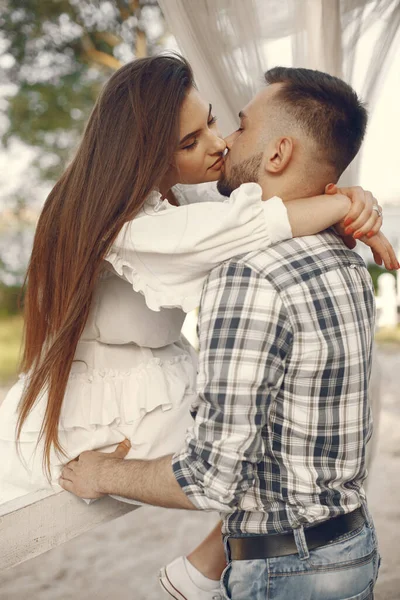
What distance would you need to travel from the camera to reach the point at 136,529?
13.5 feet

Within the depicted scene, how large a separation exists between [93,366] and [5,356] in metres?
7.06

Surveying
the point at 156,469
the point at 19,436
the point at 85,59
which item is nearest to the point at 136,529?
the point at 19,436

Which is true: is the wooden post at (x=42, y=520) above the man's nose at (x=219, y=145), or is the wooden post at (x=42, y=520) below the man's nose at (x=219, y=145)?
below

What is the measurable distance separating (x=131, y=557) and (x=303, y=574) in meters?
2.46

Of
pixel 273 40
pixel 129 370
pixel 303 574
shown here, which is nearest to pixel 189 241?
pixel 129 370

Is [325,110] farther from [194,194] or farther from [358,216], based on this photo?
[194,194]

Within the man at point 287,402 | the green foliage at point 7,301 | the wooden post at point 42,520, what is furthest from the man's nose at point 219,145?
the green foliage at point 7,301

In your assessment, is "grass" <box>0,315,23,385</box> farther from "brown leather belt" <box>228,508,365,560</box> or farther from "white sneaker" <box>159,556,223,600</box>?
"brown leather belt" <box>228,508,365,560</box>

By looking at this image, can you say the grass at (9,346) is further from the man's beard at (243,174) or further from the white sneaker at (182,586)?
the man's beard at (243,174)

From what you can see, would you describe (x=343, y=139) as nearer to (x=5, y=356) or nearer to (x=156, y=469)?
(x=156, y=469)

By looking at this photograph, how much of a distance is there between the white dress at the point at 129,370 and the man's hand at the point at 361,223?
0.19 meters

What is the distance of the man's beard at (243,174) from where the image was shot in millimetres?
1688

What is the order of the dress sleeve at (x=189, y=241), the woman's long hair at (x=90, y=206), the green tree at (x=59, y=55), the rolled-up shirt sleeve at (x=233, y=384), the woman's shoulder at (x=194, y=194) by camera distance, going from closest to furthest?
the rolled-up shirt sleeve at (x=233, y=384), the dress sleeve at (x=189, y=241), the woman's long hair at (x=90, y=206), the woman's shoulder at (x=194, y=194), the green tree at (x=59, y=55)

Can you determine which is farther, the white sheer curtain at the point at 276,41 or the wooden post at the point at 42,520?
the white sheer curtain at the point at 276,41
